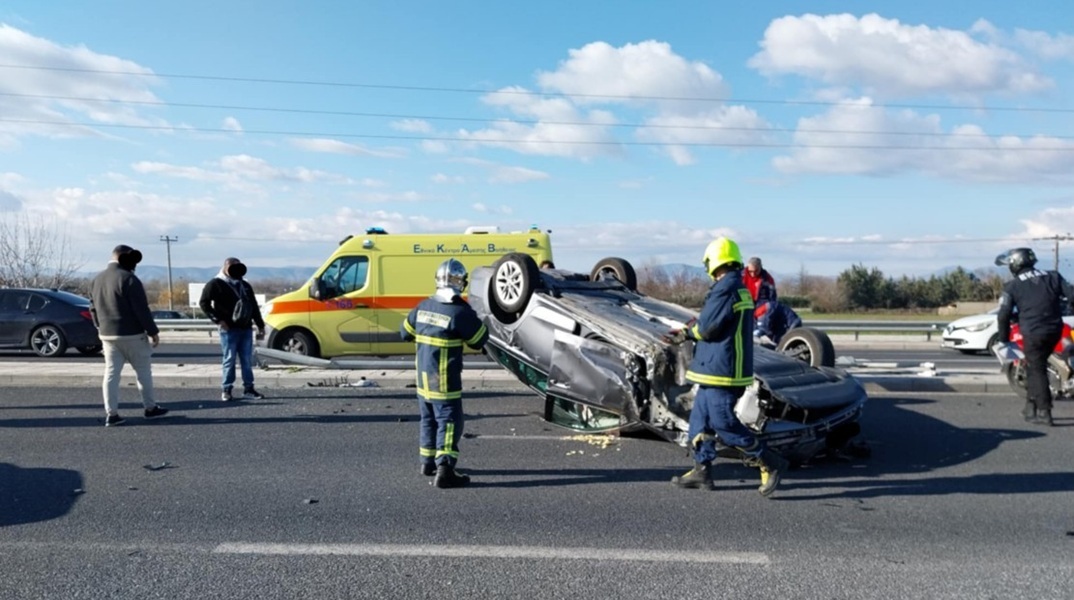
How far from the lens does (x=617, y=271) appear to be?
9.83 m

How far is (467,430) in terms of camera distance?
8047mm

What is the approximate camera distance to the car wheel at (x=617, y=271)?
379 inches

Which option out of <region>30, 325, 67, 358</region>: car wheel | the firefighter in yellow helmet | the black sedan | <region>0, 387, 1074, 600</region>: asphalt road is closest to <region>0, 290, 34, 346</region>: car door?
the black sedan

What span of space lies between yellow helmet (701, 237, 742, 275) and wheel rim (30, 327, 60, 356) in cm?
1447

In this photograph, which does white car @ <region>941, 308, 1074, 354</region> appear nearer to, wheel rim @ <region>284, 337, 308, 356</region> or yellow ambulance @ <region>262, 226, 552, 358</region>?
yellow ambulance @ <region>262, 226, 552, 358</region>

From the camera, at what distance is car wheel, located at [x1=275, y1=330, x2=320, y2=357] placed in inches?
513

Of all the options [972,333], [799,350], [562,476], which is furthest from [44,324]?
[972,333]

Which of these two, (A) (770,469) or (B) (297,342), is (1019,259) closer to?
(A) (770,469)

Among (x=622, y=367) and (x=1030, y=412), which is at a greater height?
(x=622, y=367)

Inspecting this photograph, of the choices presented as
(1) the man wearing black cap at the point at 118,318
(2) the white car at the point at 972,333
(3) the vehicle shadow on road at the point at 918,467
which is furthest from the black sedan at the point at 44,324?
(2) the white car at the point at 972,333

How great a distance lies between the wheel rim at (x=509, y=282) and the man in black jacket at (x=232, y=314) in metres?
3.44

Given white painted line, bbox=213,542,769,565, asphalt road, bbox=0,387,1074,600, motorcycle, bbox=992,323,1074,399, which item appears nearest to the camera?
asphalt road, bbox=0,387,1074,600

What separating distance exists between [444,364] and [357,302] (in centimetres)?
748

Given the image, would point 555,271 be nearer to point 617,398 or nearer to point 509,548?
point 617,398
